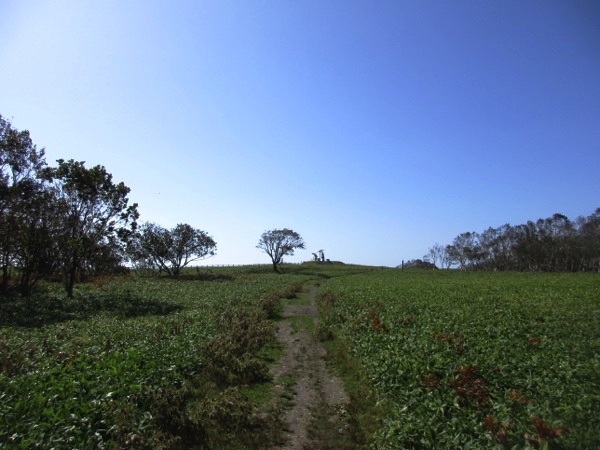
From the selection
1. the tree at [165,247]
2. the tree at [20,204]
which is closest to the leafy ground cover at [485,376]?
the tree at [20,204]

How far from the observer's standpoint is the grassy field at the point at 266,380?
250 inches

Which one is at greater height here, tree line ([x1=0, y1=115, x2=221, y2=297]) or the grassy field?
tree line ([x1=0, y1=115, x2=221, y2=297])

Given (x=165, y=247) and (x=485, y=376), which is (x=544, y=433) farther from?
(x=165, y=247)

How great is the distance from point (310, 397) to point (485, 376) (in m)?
4.70

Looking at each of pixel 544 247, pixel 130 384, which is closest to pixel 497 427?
pixel 130 384

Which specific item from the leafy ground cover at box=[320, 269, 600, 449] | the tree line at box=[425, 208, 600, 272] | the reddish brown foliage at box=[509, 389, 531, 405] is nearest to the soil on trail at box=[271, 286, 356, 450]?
the leafy ground cover at box=[320, 269, 600, 449]

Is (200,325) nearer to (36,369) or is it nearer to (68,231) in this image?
(36,369)

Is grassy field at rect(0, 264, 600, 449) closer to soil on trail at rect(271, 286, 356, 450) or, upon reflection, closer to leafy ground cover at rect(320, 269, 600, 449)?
leafy ground cover at rect(320, 269, 600, 449)

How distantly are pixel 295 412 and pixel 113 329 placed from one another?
1045 centimetres

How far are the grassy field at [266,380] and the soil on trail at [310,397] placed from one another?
27.1 inches

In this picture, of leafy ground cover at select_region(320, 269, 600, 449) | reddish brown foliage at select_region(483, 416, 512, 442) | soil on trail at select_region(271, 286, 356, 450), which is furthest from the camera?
soil on trail at select_region(271, 286, 356, 450)

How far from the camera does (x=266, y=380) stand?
1177 cm

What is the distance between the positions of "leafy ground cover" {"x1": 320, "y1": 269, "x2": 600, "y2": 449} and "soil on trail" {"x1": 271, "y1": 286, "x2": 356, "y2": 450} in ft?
3.64

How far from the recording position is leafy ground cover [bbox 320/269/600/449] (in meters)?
6.13
